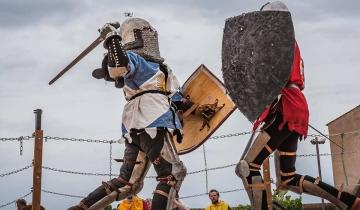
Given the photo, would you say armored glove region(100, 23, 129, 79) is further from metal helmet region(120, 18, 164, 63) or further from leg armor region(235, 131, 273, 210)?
leg armor region(235, 131, 273, 210)

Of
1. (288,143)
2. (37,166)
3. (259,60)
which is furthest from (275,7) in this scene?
(37,166)

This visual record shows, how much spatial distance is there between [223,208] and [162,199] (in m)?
3.92

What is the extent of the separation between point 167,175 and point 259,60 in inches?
48.7

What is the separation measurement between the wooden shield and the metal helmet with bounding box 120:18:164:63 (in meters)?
0.70

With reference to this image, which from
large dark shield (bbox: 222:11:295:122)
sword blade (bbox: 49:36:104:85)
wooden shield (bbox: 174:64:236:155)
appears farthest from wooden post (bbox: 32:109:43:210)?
large dark shield (bbox: 222:11:295:122)

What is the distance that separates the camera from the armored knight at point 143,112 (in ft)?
17.7

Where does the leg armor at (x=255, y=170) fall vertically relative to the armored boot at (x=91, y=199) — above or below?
above

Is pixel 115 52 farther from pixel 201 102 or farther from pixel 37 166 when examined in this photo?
pixel 37 166

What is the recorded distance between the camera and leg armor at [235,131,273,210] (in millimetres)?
5242

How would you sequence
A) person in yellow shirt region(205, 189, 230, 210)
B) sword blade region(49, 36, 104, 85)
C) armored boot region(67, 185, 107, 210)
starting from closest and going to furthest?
armored boot region(67, 185, 107, 210)
sword blade region(49, 36, 104, 85)
person in yellow shirt region(205, 189, 230, 210)

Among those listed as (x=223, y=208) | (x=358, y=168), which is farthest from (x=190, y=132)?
(x=358, y=168)

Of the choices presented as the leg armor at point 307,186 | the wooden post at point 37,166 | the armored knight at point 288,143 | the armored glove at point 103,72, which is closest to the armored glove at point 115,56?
the armored glove at point 103,72

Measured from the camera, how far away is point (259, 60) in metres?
5.12

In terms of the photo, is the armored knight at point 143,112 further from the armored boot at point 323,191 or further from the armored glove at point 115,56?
the armored boot at point 323,191
